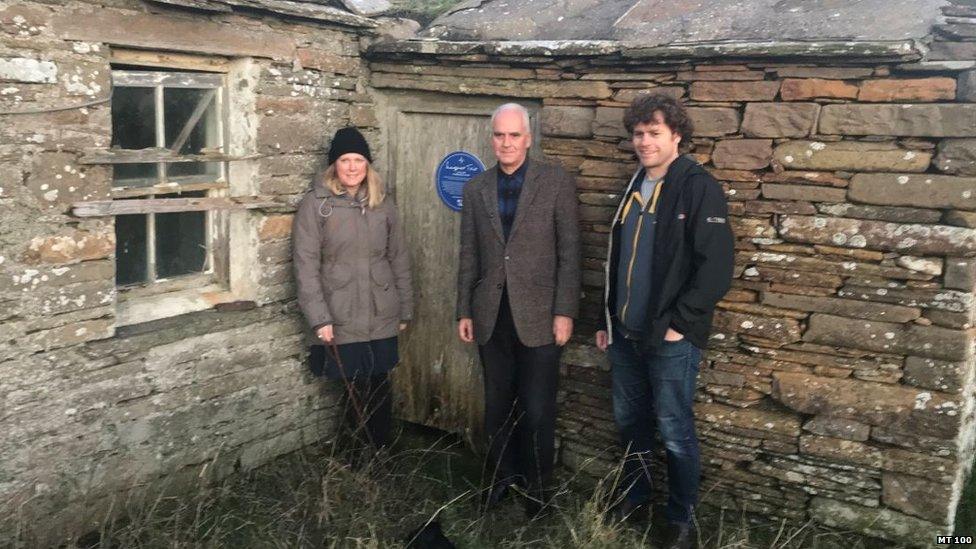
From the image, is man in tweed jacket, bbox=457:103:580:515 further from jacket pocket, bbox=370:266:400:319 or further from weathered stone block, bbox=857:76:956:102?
weathered stone block, bbox=857:76:956:102

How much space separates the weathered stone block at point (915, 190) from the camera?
3.71m

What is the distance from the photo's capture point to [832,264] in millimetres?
3998

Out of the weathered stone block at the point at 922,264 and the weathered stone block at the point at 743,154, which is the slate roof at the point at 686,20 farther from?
the weathered stone block at the point at 922,264

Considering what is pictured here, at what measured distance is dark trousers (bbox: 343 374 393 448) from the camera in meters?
4.88

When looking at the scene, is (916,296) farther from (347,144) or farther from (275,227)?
(275,227)

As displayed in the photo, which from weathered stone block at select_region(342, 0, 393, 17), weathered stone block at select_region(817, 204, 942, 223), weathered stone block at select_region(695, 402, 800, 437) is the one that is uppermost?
weathered stone block at select_region(342, 0, 393, 17)

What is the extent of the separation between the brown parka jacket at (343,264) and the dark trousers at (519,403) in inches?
28.2

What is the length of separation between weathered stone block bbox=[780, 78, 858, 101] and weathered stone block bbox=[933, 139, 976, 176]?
0.46m

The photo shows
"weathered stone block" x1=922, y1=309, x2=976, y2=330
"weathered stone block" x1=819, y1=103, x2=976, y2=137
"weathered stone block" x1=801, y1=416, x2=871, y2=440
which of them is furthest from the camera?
"weathered stone block" x1=801, y1=416, x2=871, y2=440

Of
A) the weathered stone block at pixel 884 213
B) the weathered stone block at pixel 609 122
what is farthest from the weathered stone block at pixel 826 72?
the weathered stone block at pixel 609 122

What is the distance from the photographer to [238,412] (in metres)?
4.79

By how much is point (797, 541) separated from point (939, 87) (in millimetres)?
2267

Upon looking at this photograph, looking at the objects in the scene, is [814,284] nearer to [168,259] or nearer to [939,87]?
[939,87]

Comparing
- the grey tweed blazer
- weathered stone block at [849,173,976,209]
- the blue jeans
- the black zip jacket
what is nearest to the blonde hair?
the grey tweed blazer
